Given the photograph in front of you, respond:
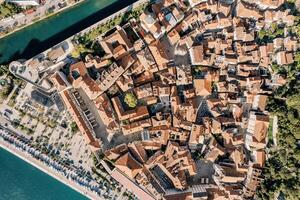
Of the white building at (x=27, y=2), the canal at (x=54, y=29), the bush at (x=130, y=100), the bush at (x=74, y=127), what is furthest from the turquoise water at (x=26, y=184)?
the white building at (x=27, y=2)

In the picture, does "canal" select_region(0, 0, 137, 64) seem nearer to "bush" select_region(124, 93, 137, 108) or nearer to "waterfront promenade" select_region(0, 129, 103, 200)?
"waterfront promenade" select_region(0, 129, 103, 200)

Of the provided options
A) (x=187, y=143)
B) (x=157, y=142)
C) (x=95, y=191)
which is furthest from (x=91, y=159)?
(x=187, y=143)

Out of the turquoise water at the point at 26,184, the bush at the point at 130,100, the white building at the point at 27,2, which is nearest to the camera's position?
the white building at the point at 27,2

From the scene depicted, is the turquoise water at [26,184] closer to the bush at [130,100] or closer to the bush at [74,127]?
the bush at [74,127]

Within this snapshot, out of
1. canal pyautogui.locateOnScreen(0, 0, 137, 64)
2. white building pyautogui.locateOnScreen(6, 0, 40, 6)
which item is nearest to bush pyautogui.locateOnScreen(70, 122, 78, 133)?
canal pyautogui.locateOnScreen(0, 0, 137, 64)

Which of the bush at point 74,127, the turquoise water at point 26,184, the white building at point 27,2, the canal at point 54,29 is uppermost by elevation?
the white building at point 27,2

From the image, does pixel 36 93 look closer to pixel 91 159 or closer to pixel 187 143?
pixel 91 159

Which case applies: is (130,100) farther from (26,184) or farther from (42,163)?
(26,184)

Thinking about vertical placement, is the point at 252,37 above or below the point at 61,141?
above
